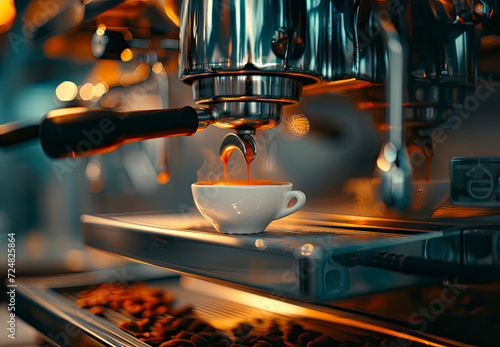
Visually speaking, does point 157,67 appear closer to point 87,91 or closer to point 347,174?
point 87,91

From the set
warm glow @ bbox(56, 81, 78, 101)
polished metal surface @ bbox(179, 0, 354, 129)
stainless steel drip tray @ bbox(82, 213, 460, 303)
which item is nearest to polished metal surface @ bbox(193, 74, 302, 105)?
polished metal surface @ bbox(179, 0, 354, 129)

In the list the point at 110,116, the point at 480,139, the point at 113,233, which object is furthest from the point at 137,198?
the point at 480,139

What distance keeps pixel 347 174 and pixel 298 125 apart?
0.09 meters

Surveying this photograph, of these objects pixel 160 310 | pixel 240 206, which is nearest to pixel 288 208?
pixel 240 206

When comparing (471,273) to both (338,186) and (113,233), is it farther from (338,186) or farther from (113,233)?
(113,233)

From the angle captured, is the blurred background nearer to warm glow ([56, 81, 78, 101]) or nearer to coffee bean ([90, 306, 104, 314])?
warm glow ([56, 81, 78, 101])

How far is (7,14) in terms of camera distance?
26.0 inches

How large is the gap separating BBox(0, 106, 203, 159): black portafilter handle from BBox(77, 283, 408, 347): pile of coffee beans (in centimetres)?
15

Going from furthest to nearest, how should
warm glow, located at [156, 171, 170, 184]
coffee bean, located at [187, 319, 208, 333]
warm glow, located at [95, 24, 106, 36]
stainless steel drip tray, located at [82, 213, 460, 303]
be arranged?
warm glow, located at [156, 171, 170, 184] → warm glow, located at [95, 24, 106, 36] → coffee bean, located at [187, 319, 208, 333] → stainless steel drip tray, located at [82, 213, 460, 303]

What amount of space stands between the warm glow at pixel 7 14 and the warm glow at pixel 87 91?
5.0 inches

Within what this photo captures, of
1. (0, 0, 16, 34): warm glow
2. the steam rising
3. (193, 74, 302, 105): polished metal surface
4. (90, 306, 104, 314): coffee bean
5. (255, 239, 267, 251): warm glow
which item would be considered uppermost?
(0, 0, 16, 34): warm glow

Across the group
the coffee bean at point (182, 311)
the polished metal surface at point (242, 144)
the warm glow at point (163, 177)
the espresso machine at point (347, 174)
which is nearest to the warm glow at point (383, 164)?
the espresso machine at point (347, 174)

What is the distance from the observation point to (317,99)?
0.48 meters

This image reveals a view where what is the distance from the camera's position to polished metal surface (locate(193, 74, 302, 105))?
39 cm
